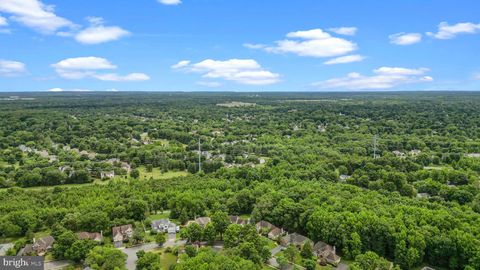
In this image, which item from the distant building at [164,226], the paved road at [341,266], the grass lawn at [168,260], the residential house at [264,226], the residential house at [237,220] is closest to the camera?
the paved road at [341,266]

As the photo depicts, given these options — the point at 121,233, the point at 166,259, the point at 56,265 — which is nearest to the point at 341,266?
the point at 166,259

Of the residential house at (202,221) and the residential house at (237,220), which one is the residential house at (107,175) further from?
the residential house at (237,220)

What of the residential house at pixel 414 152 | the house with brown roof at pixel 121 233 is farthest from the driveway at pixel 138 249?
the residential house at pixel 414 152

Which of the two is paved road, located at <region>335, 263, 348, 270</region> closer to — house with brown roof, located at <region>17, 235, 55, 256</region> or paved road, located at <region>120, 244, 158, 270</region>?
paved road, located at <region>120, 244, 158, 270</region>

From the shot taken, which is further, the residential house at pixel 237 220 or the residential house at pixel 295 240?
the residential house at pixel 237 220

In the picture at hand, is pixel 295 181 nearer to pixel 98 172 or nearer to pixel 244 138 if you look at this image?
pixel 98 172

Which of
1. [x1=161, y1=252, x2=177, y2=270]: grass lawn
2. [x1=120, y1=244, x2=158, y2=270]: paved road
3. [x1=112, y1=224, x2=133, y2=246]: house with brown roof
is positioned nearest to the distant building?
[x1=112, y1=224, x2=133, y2=246]: house with brown roof
